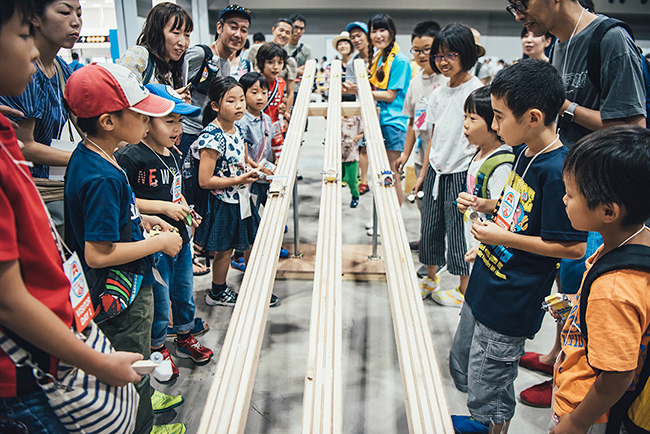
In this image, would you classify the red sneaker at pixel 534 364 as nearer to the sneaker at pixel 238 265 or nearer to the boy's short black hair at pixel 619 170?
the boy's short black hair at pixel 619 170

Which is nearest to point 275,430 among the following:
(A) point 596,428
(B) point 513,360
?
(B) point 513,360

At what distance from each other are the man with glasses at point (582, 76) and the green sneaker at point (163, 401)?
1516 mm

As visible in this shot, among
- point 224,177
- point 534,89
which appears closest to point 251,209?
point 224,177

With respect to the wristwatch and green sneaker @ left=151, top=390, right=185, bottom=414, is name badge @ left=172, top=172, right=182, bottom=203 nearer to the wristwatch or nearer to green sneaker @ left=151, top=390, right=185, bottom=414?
green sneaker @ left=151, top=390, right=185, bottom=414

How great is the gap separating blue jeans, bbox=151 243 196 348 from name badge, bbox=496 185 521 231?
1319mm

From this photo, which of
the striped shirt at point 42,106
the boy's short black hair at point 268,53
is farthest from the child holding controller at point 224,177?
the boy's short black hair at point 268,53

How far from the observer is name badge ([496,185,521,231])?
1257mm

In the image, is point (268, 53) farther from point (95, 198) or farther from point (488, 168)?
point (95, 198)

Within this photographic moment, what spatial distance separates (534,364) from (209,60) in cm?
252

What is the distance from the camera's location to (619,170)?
811mm

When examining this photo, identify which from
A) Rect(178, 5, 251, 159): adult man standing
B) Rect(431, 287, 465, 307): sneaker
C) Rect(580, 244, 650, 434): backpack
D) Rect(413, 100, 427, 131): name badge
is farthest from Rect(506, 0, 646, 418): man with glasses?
Rect(178, 5, 251, 159): adult man standing

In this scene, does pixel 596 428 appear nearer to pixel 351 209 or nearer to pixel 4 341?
pixel 4 341

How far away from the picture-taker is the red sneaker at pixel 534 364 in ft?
6.29

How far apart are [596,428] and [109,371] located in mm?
1106
